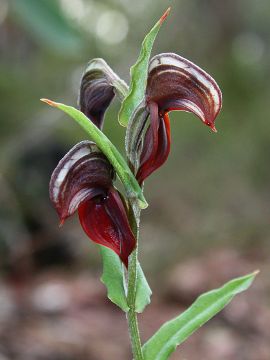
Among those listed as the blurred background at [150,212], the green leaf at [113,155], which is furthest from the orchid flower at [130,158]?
the blurred background at [150,212]

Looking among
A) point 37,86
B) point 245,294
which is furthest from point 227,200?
point 37,86

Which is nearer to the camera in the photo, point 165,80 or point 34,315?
point 165,80

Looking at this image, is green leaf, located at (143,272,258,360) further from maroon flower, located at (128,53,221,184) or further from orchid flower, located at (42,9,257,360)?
maroon flower, located at (128,53,221,184)

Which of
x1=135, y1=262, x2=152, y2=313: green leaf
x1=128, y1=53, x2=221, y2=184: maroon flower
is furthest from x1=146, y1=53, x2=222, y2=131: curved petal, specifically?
x1=135, y1=262, x2=152, y2=313: green leaf

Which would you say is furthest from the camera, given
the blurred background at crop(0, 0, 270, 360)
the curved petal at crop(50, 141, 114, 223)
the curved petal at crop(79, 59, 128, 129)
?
the blurred background at crop(0, 0, 270, 360)

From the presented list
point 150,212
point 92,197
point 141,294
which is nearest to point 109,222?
point 92,197

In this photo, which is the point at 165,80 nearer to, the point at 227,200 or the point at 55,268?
the point at 55,268

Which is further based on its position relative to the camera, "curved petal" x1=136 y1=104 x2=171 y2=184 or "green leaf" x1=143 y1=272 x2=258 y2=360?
"green leaf" x1=143 y1=272 x2=258 y2=360
